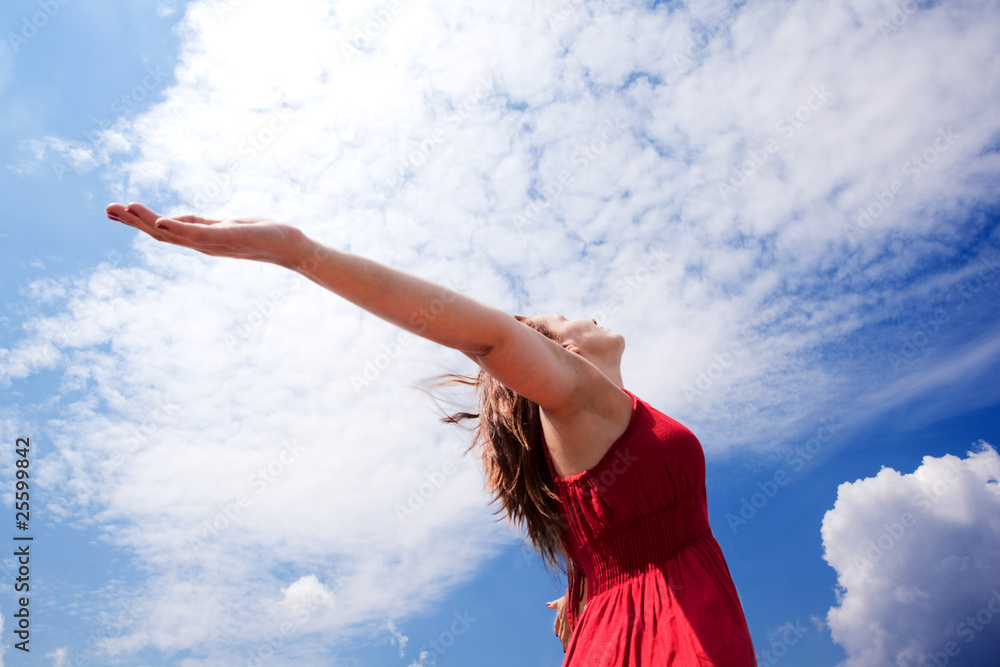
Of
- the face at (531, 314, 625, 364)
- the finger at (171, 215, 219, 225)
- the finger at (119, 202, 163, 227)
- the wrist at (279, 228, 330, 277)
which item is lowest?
→ the wrist at (279, 228, 330, 277)

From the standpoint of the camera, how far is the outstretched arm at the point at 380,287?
176cm

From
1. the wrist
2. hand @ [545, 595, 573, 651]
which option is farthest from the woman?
hand @ [545, 595, 573, 651]

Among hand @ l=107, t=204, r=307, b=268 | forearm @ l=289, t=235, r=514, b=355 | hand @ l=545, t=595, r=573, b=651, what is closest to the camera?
hand @ l=107, t=204, r=307, b=268

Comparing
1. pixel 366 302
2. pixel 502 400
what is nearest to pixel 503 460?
pixel 502 400

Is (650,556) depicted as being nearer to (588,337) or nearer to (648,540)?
(648,540)

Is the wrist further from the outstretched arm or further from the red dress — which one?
the red dress

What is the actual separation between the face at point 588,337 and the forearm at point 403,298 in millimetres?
1369

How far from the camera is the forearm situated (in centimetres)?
183

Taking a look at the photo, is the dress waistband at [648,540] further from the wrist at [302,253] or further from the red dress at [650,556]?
the wrist at [302,253]

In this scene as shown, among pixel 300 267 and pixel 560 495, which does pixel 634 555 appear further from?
pixel 300 267

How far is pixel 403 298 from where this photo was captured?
6.22ft

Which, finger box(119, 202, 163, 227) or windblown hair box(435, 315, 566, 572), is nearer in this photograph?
finger box(119, 202, 163, 227)

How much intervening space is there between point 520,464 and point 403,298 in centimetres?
164

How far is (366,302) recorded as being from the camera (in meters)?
1.89
